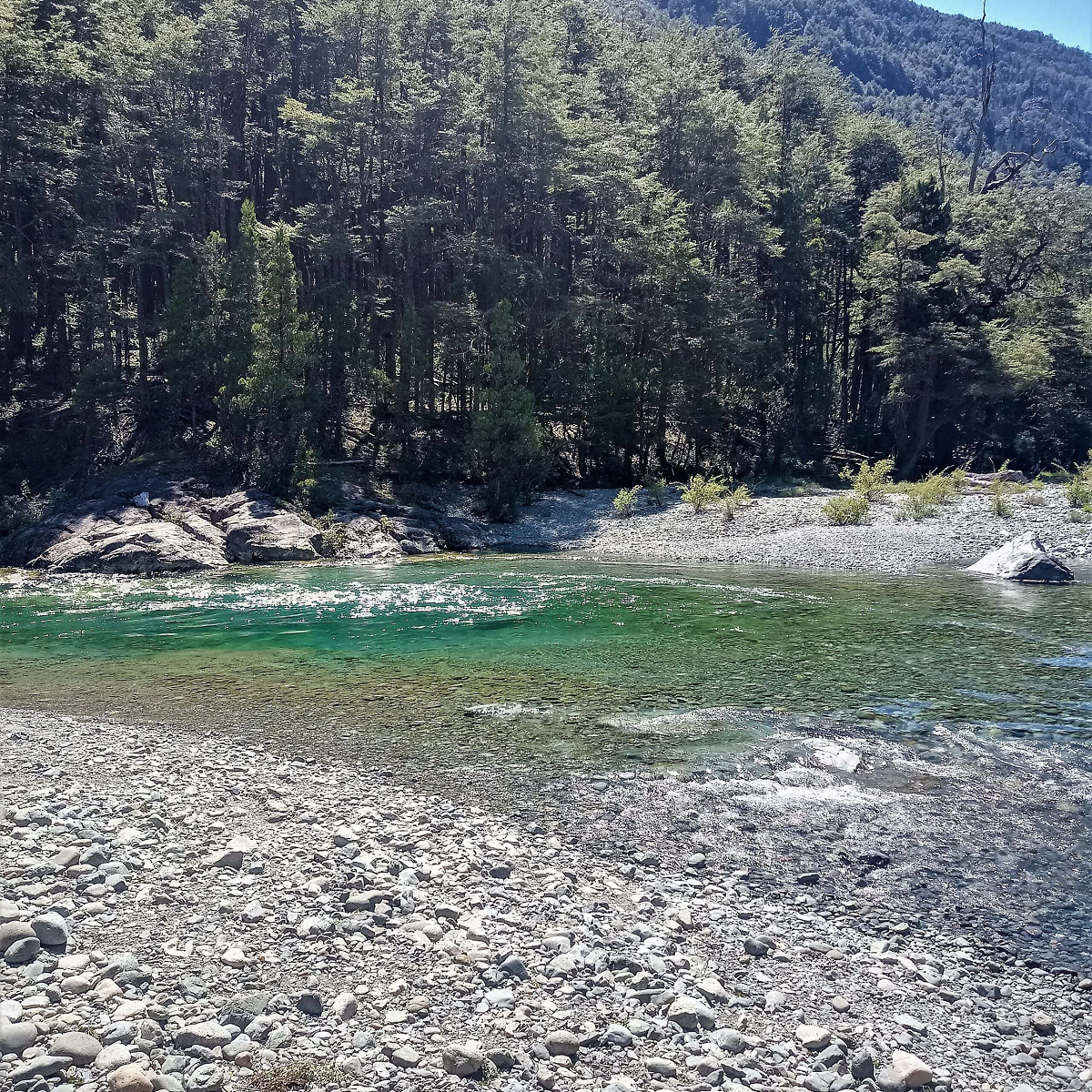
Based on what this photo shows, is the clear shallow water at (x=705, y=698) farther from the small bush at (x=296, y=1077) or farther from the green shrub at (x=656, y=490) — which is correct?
the green shrub at (x=656, y=490)

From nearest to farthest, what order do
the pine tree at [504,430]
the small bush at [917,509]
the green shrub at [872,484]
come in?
the small bush at [917,509], the green shrub at [872,484], the pine tree at [504,430]

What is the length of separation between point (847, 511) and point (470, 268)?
2275 centimetres

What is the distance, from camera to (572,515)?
37.8m

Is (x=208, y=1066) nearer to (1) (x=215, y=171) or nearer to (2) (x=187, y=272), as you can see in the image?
(2) (x=187, y=272)

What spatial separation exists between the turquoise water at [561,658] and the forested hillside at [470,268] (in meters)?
14.9

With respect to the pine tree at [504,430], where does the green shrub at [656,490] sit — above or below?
below

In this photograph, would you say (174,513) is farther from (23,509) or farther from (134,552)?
(23,509)

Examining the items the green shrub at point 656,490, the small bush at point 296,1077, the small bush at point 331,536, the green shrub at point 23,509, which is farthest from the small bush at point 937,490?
the green shrub at point 23,509

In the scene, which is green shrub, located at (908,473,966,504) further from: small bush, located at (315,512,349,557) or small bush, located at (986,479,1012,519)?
small bush, located at (315,512,349,557)

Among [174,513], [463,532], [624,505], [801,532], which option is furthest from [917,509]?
[174,513]

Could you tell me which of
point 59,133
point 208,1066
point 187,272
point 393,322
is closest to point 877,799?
point 208,1066

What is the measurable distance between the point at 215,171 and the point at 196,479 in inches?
791

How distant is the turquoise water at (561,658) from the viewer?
36.9ft

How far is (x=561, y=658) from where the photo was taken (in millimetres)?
15125
